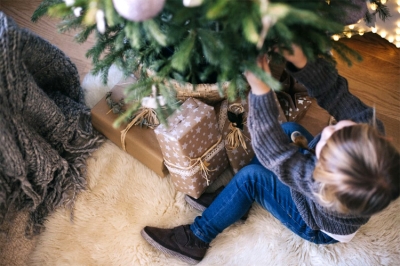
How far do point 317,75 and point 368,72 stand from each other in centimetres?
69

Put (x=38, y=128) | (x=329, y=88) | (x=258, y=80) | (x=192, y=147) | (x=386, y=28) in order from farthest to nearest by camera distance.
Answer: (x=386, y=28) → (x=38, y=128) → (x=192, y=147) → (x=329, y=88) → (x=258, y=80)

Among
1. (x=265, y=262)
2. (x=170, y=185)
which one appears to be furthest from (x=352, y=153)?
(x=170, y=185)

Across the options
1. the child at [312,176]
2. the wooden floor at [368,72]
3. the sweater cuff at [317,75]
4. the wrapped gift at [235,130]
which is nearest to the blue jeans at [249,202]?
the child at [312,176]

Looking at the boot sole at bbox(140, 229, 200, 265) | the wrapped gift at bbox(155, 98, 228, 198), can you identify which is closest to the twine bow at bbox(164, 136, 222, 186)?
the wrapped gift at bbox(155, 98, 228, 198)

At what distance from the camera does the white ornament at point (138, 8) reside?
77 cm

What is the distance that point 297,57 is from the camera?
38.0 inches

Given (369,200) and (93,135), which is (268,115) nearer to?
(369,200)

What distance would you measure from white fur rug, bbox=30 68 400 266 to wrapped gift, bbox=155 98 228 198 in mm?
99

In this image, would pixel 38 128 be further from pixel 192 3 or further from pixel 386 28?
pixel 386 28

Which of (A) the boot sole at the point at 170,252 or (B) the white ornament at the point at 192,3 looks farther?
(A) the boot sole at the point at 170,252

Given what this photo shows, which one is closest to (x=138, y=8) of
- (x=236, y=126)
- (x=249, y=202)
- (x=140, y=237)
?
(x=236, y=126)

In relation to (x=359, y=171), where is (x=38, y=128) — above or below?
below

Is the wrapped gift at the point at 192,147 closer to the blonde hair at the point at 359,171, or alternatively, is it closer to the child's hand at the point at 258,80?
the child's hand at the point at 258,80

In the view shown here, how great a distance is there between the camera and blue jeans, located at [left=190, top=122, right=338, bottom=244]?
115cm
